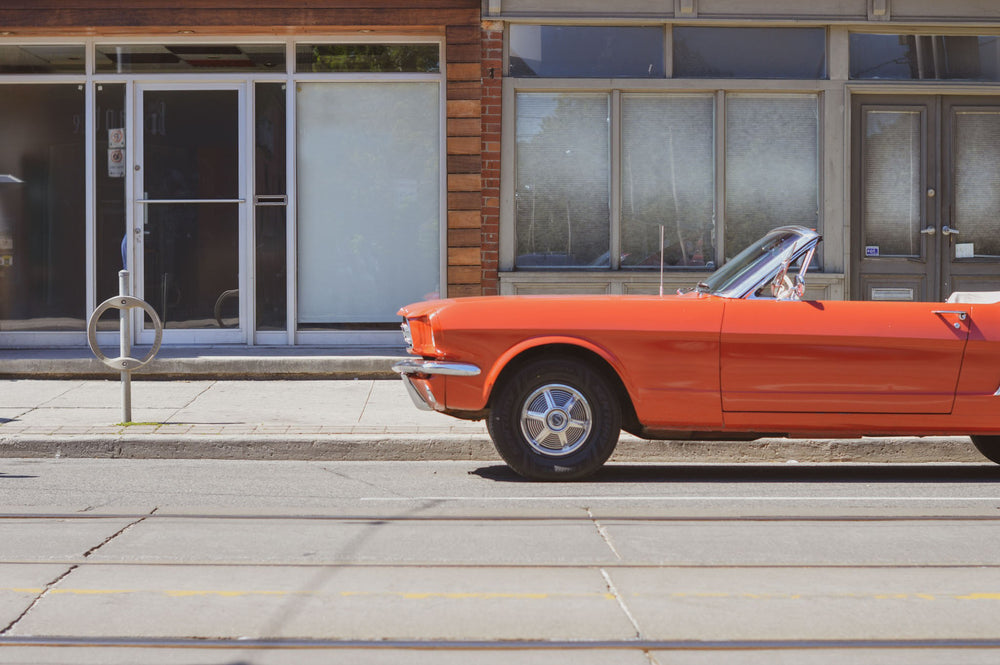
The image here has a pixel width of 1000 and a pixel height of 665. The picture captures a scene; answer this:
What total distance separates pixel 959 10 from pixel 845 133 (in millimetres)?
1709

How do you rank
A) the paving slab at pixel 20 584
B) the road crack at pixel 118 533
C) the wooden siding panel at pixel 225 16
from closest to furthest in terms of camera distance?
the paving slab at pixel 20 584 → the road crack at pixel 118 533 → the wooden siding panel at pixel 225 16

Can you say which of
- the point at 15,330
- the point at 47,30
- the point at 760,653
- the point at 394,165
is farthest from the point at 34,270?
the point at 760,653

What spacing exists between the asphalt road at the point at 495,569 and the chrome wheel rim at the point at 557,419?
282mm

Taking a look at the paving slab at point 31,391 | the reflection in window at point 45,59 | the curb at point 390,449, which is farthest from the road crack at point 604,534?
the reflection in window at point 45,59

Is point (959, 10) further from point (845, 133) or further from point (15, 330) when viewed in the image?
point (15, 330)

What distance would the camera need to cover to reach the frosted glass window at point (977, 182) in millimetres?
13219

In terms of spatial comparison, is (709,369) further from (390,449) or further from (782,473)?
(390,449)

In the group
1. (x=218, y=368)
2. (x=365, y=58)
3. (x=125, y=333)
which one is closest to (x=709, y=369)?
(x=125, y=333)

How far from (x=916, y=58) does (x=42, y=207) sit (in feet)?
30.5

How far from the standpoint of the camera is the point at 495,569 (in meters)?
5.21

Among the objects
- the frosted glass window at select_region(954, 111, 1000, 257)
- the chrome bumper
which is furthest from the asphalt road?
the frosted glass window at select_region(954, 111, 1000, 257)

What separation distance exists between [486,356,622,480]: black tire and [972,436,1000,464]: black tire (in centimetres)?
261

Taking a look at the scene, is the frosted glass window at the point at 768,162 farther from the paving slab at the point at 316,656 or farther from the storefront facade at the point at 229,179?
the paving slab at the point at 316,656

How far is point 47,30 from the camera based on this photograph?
42.4ft
